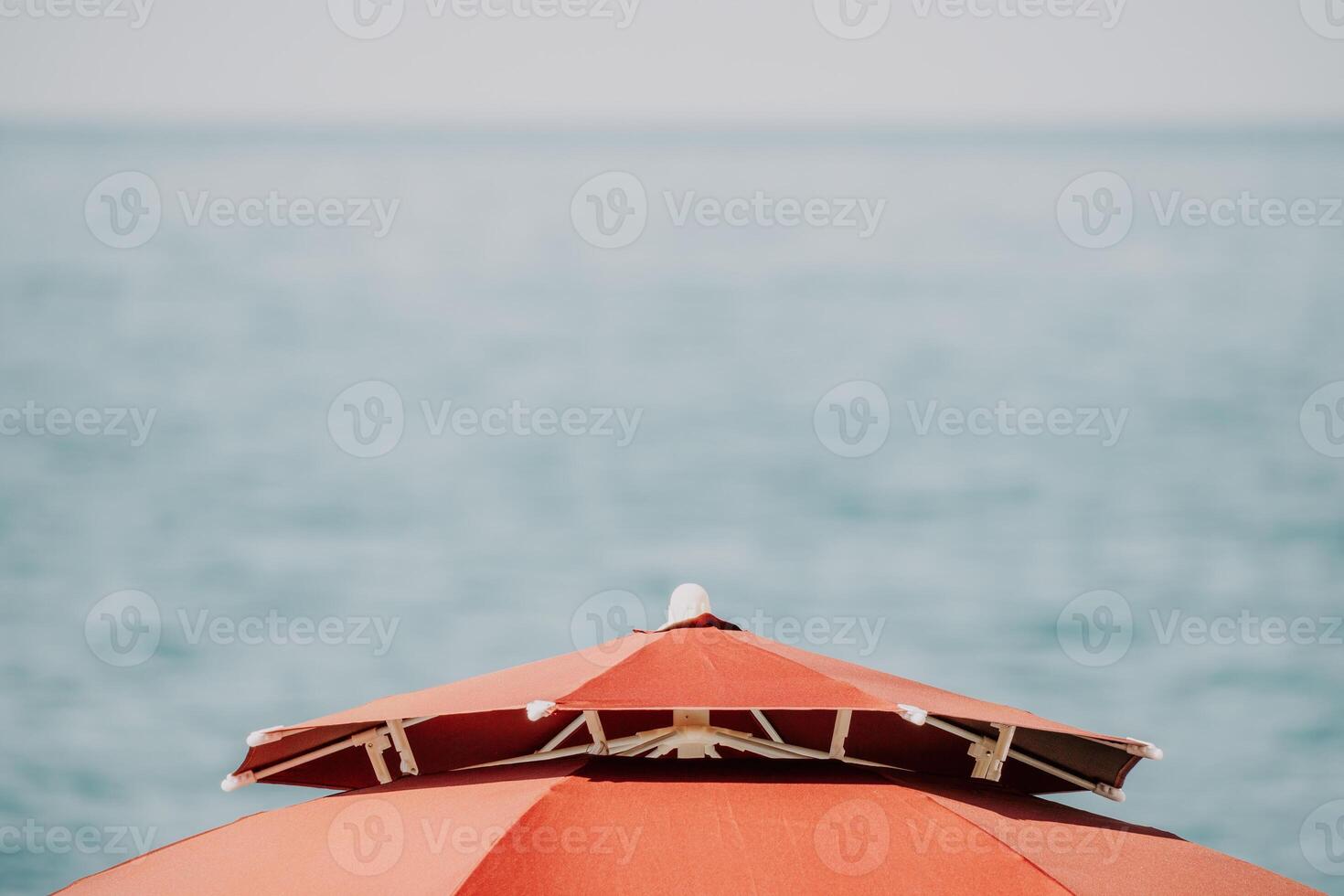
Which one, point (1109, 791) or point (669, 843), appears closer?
point (669, 843)

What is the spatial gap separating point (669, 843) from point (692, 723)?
0.95m

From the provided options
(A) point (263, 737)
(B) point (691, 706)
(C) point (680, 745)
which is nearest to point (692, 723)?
(C) point (680, 745)

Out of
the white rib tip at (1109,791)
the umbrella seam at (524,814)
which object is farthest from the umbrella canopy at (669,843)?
the white rib tip at (1109,791)

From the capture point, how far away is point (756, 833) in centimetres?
361

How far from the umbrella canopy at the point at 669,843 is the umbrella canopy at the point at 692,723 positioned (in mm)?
222

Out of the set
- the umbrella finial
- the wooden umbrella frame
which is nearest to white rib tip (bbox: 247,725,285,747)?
the wooden umbrella frame

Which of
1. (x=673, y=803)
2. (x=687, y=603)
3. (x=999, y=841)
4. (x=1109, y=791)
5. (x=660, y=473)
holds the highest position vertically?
(x=660, y=473)

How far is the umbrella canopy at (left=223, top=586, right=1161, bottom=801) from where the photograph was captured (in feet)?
13.1

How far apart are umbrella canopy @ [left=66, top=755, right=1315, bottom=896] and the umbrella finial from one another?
707 mm

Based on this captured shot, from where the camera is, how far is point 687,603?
4828 millimetres

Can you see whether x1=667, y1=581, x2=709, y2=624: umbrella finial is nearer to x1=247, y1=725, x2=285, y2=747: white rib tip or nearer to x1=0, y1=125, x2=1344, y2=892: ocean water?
x1=247, y1=725, x2=285, y2=747: white rib tip

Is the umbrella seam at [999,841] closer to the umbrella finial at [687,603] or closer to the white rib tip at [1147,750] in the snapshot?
the white rib tip at [1147,750]

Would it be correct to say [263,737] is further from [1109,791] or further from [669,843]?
[1109,791]

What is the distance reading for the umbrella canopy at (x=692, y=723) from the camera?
13.1 ft
